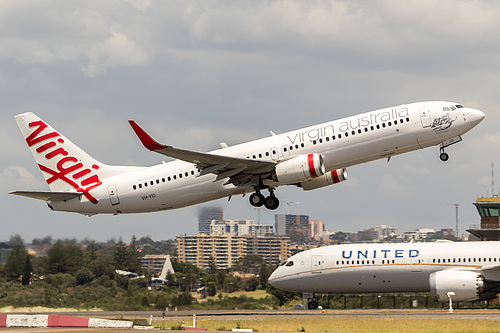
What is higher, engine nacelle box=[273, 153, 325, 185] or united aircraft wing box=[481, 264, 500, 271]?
engine nacelle box=[273, 153, 325, 185]

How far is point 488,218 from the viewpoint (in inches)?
3617

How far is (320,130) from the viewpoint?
49375 millimetres

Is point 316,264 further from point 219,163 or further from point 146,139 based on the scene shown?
point 146,139

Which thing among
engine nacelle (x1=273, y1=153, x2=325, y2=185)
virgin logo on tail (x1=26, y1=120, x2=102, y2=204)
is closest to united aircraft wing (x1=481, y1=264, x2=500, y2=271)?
engine nacelle (x1=273, y1=153, x2=325, y2=185)

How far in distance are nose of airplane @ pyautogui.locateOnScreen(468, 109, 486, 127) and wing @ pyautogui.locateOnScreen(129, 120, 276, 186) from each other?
11434mm

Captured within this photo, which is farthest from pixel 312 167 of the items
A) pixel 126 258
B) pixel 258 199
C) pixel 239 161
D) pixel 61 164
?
pixel 126 258

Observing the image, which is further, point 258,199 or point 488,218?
point 488,218

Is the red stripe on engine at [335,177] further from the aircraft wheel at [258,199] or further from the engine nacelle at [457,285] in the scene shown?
the engine nacelle at [457,285]

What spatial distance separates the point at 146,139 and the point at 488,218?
5459 cm

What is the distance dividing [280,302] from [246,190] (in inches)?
964

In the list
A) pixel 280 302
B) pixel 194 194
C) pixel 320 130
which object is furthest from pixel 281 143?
pixel 280 302

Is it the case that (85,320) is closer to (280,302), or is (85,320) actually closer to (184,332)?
(184,332)

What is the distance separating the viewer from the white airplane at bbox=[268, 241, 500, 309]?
5344 cm

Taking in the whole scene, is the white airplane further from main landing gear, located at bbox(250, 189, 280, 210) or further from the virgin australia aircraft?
main landing gear, located at bbox(250, 189, 280, 210)
